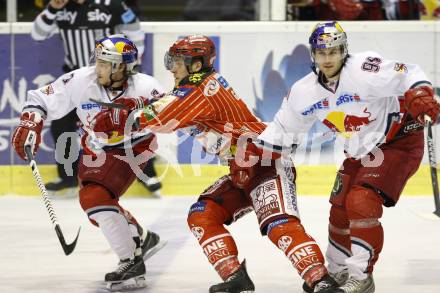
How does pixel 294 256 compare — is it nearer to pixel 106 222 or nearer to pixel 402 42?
pixel 106 222

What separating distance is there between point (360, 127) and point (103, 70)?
1.22m

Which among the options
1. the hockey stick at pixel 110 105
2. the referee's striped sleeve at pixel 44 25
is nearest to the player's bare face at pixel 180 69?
the hockey stick at pixel 110 105

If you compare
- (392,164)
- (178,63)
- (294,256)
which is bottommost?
(294,256)

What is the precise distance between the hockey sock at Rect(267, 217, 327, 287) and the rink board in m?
2.83

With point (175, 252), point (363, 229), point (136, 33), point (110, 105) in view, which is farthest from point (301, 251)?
point (136, 33)

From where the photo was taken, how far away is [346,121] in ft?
14.6

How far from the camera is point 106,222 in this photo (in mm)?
4641

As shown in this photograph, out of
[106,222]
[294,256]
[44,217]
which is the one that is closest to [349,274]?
[294,256]

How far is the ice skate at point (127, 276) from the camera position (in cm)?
471

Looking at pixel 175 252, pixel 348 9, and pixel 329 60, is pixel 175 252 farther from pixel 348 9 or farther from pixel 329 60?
pixel 348 9

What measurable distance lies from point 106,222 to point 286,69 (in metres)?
2.73

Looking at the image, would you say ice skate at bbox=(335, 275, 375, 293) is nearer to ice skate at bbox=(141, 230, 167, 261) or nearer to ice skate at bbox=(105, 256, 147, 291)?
ice skate at bbox=(105, 256, 147, 291)

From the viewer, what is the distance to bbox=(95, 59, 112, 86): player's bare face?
4.74 meters

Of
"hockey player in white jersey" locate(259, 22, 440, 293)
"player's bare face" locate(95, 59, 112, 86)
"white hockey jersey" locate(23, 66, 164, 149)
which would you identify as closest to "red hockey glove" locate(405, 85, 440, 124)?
"hockey player in white jersey" locate(259, 22, 440, 293)
